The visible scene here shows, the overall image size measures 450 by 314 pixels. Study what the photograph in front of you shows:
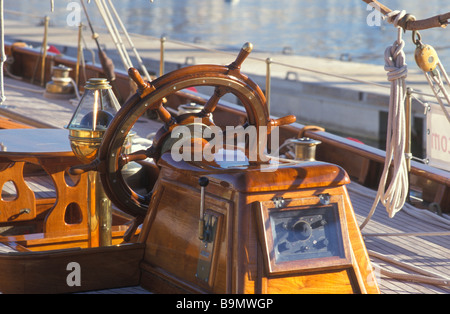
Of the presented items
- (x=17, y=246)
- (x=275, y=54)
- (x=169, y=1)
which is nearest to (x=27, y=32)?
(x=275, y=54)

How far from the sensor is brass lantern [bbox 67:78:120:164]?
2.95m

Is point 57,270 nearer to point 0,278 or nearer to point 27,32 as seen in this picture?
point 0,278

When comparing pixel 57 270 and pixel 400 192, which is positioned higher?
pixel 400 192

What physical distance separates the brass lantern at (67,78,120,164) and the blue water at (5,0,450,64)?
15.2 meters

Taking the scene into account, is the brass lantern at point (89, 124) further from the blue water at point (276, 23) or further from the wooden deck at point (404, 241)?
the blue water at point (276, 23)

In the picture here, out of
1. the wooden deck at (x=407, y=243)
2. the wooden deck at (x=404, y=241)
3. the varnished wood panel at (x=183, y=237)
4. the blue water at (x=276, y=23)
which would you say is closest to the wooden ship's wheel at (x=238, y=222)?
the varnished wood panel at (x=183, y=237)

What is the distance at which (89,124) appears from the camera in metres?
2.96

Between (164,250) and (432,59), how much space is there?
4.22ft

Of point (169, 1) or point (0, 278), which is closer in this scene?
point (0, 278)

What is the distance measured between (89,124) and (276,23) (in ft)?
129

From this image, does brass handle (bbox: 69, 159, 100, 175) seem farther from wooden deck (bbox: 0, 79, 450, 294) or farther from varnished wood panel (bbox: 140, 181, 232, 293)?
wooden deck (bbox: 0, 79, 450, 294)

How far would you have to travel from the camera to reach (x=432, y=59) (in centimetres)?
301
